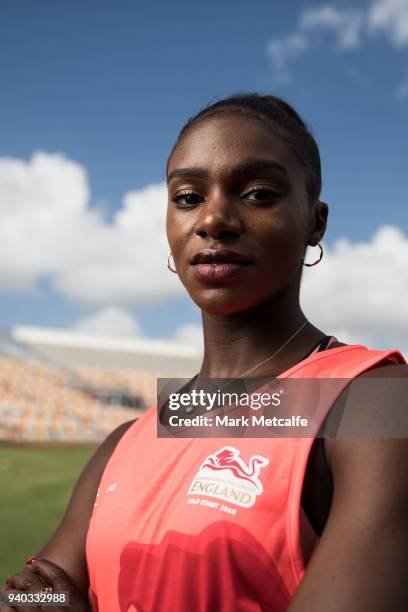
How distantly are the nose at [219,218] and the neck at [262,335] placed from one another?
0.54 feet

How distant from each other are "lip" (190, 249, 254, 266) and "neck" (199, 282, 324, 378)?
108 mm

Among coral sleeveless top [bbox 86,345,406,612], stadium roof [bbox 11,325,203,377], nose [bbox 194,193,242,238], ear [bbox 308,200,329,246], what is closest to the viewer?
coral sleeveless top [bbox 86,345,406,612]

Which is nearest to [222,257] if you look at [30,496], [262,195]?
[262,195]

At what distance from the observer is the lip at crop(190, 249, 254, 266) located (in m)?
1.19

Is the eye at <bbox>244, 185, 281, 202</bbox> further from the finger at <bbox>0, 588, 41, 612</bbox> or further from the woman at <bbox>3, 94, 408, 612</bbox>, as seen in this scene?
the finger at <bbox>0, 588, 41, 612</bbox>

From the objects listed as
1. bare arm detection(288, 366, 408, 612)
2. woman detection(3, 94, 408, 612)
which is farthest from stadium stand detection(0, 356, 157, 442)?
bare arm detection(288, 366, 408, 612)

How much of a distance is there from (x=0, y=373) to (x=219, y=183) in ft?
42.9

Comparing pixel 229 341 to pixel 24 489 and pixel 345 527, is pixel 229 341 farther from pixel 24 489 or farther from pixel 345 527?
pixel 24 489

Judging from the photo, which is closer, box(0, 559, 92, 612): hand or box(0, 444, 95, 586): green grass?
box(0, 559, 92, 612): hand

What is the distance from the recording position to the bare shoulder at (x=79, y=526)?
1.33m

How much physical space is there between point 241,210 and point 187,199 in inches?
5.2

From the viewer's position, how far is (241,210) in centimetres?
120

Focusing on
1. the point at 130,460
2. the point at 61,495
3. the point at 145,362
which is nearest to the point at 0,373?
the point at 145,362

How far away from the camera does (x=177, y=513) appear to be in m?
1.05
